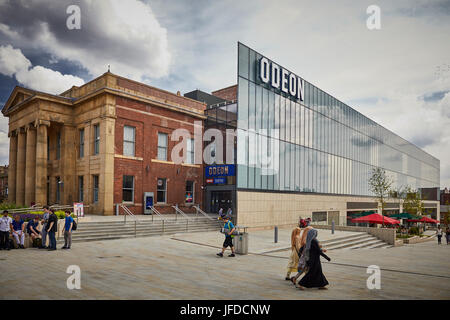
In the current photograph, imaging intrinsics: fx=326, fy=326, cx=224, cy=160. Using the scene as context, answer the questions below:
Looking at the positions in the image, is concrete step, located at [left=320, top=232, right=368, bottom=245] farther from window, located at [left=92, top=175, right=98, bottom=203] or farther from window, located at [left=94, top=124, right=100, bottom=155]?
window, located at [left=94, top=124, right=100, bottom=155]

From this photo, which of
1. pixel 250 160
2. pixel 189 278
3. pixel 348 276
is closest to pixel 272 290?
pixel 189 278

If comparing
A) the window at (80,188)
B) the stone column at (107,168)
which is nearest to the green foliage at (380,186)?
the stone column at (107,168)

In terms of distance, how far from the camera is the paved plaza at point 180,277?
7906mm

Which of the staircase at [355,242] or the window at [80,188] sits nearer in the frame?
the staircase at [355,242]

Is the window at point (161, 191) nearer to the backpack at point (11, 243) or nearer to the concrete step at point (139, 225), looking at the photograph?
the concrete step at point (139, 225)

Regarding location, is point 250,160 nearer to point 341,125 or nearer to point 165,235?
point 165,235

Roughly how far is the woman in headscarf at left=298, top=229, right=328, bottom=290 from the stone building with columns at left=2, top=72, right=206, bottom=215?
63.7 ft

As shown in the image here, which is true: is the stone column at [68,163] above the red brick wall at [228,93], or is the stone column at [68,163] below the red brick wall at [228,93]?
below

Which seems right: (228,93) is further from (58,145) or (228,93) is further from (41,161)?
(41,161)

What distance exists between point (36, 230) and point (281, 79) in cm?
2439

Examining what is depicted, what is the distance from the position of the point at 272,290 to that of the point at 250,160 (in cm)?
1960

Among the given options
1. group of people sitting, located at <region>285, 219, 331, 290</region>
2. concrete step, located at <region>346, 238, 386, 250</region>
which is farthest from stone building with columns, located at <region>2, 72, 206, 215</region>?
group of people sitting, located at <region>285, 219, 331, 290</region>

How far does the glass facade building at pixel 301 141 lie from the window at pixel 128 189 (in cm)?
868
